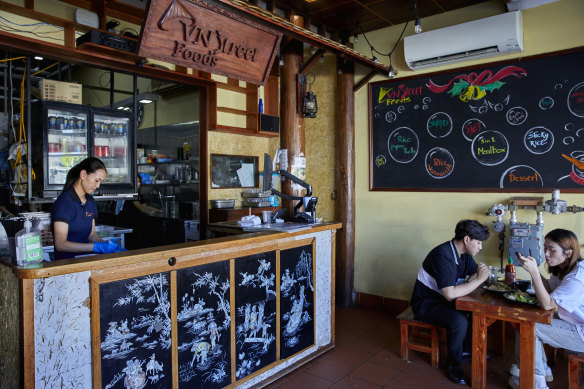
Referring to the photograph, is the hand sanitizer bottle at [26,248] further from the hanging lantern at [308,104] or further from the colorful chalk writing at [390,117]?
the colorful chalk writing at [390,117]

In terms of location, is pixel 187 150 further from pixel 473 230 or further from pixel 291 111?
→ pixel 473 230

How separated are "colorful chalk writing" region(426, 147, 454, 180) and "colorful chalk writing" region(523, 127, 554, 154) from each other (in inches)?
30.2

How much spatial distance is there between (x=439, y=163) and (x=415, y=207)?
1.94 feet

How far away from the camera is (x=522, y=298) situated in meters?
3.03

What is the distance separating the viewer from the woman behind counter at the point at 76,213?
3.10 metres

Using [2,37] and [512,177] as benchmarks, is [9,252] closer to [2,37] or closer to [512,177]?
[2,37]

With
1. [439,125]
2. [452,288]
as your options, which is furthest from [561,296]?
[439,125]

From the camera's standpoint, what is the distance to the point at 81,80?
793 centimetres

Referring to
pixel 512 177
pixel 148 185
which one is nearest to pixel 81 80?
pixel 148 185

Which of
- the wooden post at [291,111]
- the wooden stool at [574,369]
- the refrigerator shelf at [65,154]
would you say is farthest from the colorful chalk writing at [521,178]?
the refrigerator shelf at [65,154]

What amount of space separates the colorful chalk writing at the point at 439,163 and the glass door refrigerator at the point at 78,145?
360 cm

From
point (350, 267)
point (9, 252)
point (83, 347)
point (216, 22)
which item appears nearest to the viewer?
point (83, 347)

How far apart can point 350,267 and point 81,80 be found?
6339mm

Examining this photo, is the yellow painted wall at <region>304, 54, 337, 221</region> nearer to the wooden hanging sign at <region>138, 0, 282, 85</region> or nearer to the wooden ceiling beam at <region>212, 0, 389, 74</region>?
the wooden ceiling beam at <region>212, 0, 389, 74</region>
